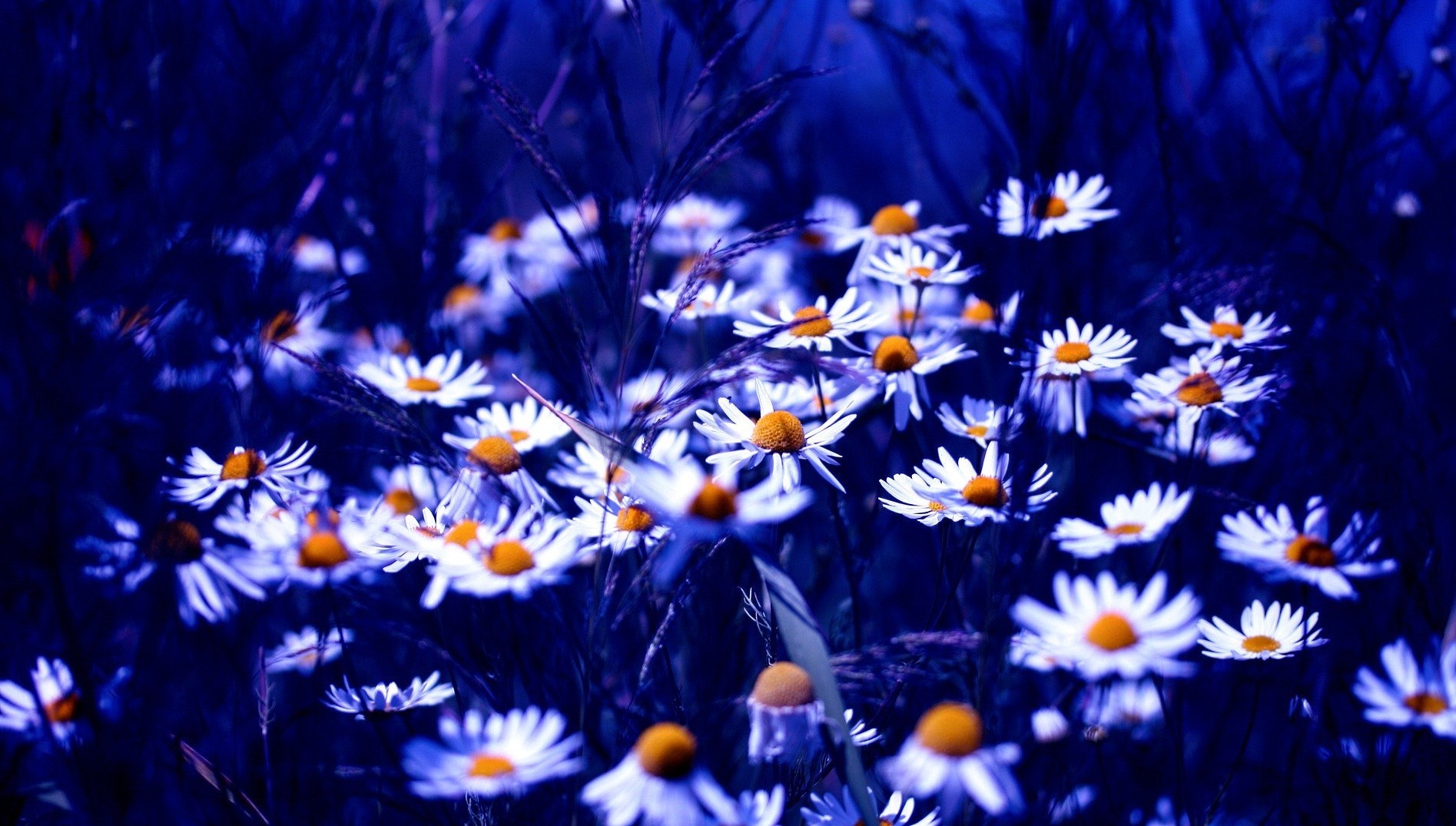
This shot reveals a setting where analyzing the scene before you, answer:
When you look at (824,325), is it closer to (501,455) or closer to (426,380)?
(501,455)

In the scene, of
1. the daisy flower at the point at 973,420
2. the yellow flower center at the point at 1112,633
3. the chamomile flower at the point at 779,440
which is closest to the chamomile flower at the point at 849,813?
the yellow flower center at the point at 1112,633

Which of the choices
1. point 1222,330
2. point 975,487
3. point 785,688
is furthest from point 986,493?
point 1222,330

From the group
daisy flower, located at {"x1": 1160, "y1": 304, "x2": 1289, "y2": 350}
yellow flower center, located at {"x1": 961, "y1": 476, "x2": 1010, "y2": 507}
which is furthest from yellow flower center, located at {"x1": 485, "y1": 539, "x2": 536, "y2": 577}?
daisy flower, located at {"x1": 1160, "y1": 304, "x2": 1289, "y2": 350}

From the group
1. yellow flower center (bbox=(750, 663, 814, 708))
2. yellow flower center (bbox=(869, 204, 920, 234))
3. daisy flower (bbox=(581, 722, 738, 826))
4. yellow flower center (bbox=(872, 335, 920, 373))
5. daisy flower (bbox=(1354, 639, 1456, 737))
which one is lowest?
daisy flower (bbox=(581, 722, 738, 826))

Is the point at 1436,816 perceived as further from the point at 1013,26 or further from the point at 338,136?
the point at 338,136

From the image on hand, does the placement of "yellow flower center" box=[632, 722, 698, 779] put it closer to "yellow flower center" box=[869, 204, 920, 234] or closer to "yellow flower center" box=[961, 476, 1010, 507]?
"yellow flower center" box=[961, 476, 1010, 507]
